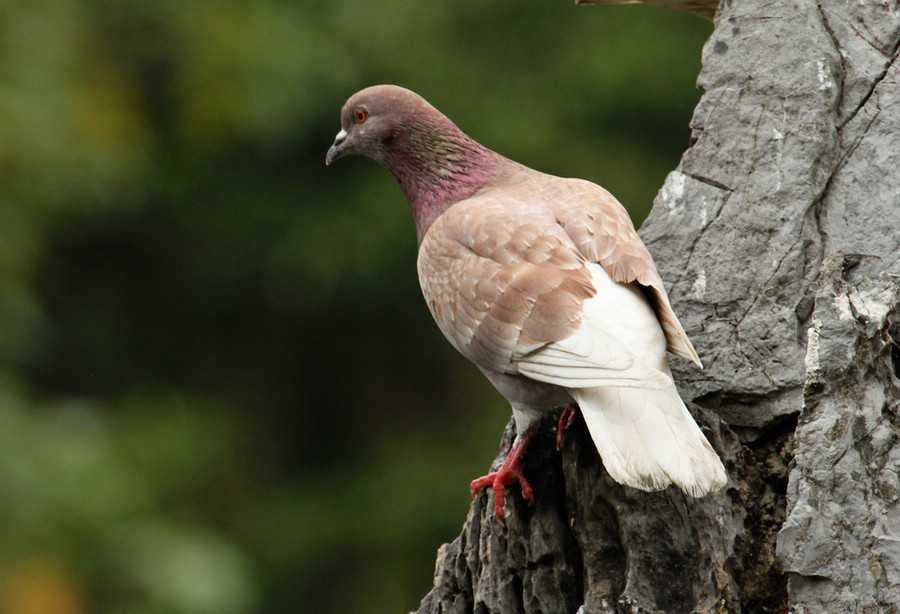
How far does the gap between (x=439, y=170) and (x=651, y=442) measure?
4.95ft

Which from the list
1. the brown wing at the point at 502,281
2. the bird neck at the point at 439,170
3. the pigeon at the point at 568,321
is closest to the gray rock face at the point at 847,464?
the pigeon at the point at 568,321

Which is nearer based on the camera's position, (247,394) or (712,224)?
(712,224)

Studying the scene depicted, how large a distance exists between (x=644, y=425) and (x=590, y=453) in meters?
0.33

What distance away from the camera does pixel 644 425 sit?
8.76 ft

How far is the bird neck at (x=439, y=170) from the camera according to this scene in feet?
12.4

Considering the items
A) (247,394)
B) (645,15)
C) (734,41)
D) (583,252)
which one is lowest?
(583,252)

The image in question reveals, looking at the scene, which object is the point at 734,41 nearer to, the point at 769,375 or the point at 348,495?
the point at 769,375

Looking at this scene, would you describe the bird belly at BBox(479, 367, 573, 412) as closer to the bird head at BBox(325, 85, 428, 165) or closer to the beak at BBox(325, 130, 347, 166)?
the bird head at BBox(325, 85, 428, 165)

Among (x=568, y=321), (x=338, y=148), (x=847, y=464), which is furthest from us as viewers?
(x=338, y=148)

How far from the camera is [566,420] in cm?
313

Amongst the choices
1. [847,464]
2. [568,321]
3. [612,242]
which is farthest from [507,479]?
[847,464]

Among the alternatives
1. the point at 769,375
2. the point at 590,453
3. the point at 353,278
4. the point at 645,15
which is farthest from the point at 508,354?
the point at 645,15

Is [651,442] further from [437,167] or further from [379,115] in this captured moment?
[379,115]

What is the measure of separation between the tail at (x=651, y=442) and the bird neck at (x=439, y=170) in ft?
3.86
